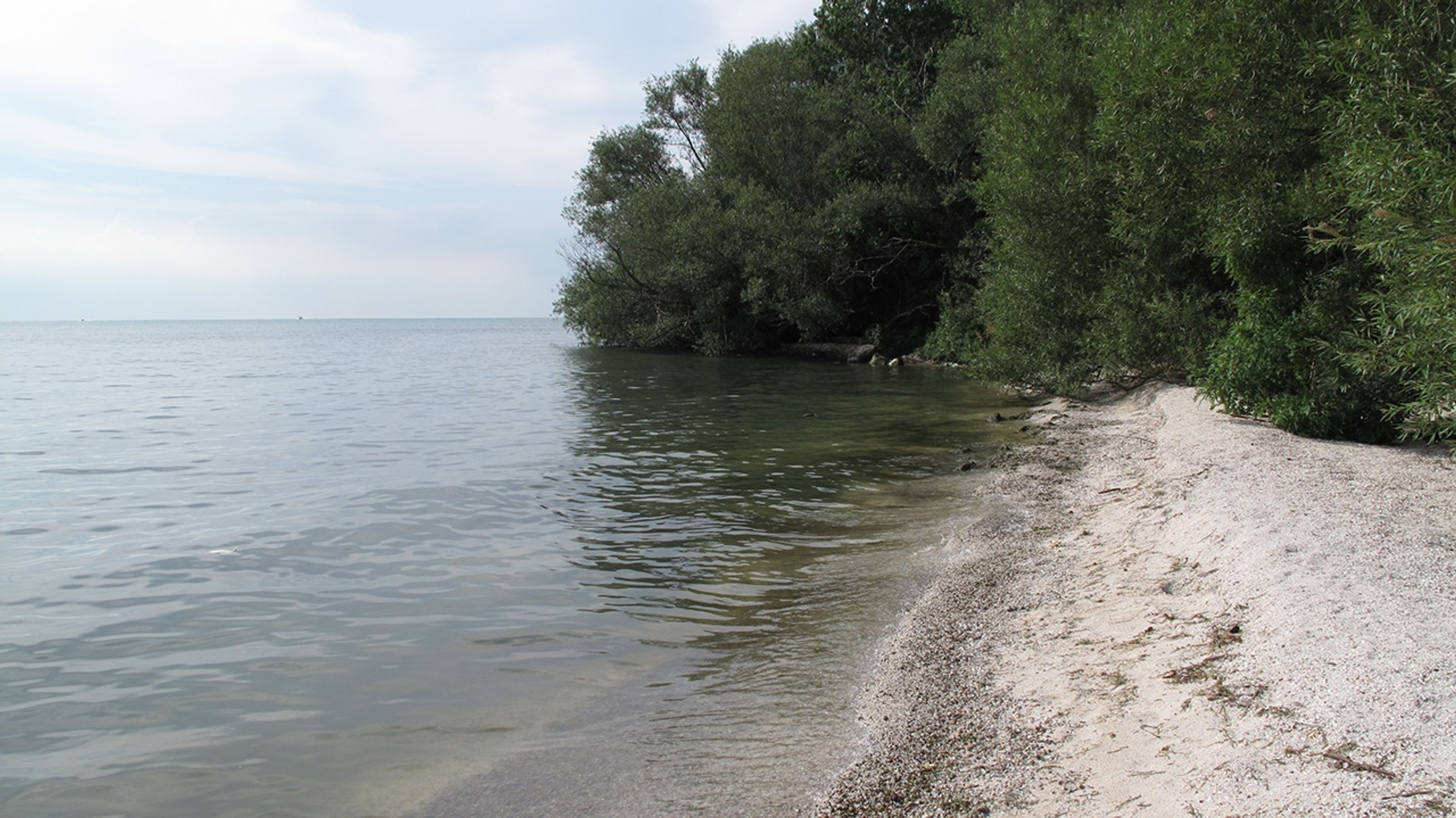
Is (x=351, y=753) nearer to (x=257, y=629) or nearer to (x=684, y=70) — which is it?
(x=257, y=629)

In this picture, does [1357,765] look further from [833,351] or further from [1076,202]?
[833,351]

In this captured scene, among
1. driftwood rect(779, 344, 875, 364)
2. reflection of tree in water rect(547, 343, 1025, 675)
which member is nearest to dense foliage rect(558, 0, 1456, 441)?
driftwood rect(779, 344, 875, 364)

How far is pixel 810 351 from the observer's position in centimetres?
4291

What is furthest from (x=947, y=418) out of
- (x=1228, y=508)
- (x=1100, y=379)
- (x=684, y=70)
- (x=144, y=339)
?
(x=144, y=339)

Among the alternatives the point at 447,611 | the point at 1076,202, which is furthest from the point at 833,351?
the point at 447,611

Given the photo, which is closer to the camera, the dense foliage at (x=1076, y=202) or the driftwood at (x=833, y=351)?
the dense foliage at (x=1076, y=202)

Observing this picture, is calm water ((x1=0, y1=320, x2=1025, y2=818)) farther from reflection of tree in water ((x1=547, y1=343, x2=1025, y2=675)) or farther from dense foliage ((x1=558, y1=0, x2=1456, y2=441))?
dense foliage ((x1=558, y1=0, x2=1456, y2=441))

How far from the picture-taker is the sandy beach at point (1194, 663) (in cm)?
377

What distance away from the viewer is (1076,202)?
19375 millimetres

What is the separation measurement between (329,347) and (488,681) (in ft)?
222

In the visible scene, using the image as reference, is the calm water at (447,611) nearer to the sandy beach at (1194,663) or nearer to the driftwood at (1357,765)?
the sandy beach at (1194,663)

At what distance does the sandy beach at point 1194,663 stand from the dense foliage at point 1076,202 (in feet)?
6.68

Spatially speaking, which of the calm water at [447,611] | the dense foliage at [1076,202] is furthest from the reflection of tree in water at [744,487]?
the dense foliage at [1076,202]

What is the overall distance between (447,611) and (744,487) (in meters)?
5.62
